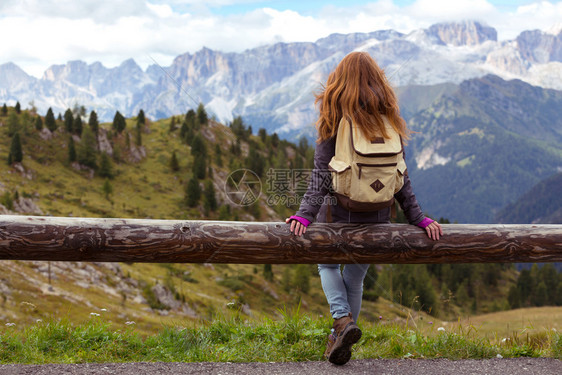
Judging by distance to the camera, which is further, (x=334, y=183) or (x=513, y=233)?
(x=513, y=233)

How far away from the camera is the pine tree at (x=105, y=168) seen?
11050 cm

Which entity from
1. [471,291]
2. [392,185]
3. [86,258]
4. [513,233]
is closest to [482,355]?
[513,233]

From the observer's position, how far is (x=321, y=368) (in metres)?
5.14

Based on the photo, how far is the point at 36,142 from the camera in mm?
109250

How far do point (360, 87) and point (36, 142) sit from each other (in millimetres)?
121197

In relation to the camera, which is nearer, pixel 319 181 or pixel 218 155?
pixel 319 181

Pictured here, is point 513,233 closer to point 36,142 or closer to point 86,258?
point 86,258

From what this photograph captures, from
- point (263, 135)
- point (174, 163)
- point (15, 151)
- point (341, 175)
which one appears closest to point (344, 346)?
point (341, 175)

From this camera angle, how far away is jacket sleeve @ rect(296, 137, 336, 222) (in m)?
4.94

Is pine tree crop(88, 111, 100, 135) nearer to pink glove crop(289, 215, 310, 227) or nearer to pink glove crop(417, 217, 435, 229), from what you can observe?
pink glove crop(289, 215, 310, 227)

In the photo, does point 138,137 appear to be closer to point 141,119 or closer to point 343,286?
point 141,119

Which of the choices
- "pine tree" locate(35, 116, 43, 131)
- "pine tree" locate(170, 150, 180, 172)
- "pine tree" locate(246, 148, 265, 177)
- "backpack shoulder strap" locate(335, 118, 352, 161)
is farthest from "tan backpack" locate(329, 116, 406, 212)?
"pine tree" locate(35, 116, 43, 131)

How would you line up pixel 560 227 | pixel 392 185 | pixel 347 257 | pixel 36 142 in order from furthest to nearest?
pixel 36 142, pixel 560 227, pixel 347 257, pixel 392 185

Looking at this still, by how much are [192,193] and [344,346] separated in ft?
356
